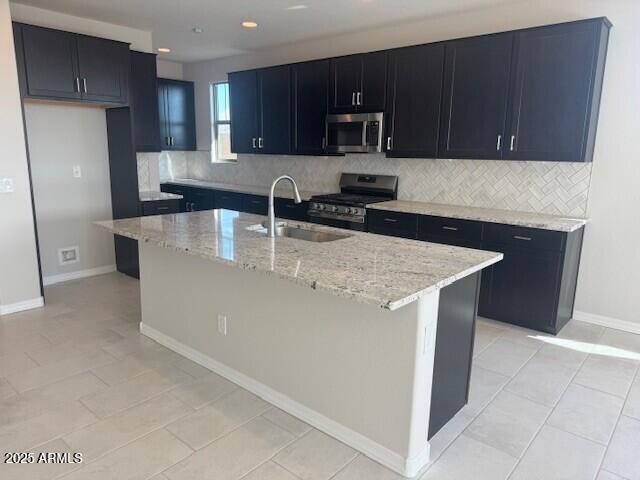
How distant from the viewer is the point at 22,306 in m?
3.88

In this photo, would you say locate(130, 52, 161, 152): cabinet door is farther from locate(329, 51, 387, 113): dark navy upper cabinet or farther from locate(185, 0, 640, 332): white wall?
locate(185, 0, 640, 332): white wall

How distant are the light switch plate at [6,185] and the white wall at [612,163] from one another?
415 cm

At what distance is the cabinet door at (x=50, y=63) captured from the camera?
12.5 feet

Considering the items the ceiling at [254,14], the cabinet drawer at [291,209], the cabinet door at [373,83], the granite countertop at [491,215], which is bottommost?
the cabinet drawer at [291,209]

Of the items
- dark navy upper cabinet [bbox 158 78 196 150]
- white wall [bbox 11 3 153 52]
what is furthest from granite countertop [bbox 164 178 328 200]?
white wall [bbox 11 3 153 52]

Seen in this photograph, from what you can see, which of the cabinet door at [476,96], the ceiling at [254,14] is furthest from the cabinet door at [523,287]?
the ceiling at [254,14]

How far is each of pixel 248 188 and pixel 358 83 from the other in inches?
85.1

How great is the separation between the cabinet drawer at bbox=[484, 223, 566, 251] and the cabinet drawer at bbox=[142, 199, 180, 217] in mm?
3228

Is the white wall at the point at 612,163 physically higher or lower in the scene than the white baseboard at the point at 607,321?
higher

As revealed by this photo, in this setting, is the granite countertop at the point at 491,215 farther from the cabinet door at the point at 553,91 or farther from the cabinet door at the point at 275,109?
the cabinet door at the point at 275,109

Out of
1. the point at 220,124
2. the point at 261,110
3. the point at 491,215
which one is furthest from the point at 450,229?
the point at 220,124

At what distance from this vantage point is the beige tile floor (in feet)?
6.64

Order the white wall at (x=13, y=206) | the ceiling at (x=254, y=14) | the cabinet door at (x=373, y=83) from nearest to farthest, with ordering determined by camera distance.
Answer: the white wall at (x=13, y=206)
the ceiling at (x=254, y=14)
the cabinet door at (x=373, y=83)

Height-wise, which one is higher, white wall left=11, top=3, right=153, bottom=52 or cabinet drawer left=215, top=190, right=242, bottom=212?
white wall left=11, top=3, right=153, bottom=52
